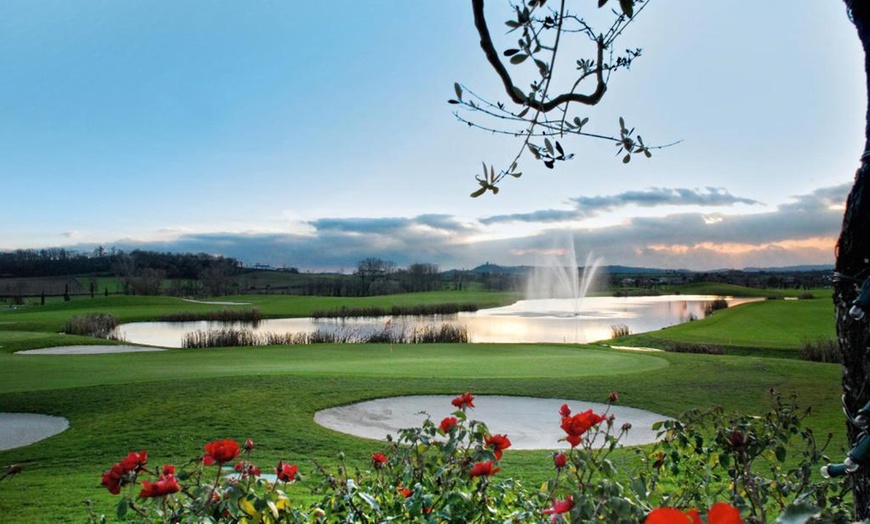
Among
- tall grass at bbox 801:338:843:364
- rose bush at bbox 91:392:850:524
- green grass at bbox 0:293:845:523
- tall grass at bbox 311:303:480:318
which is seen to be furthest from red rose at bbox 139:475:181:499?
tall grass at bbox 311:303:480:318

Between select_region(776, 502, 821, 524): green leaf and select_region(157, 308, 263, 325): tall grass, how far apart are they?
28130mm

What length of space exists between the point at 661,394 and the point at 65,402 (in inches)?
333

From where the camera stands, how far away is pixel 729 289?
172ft

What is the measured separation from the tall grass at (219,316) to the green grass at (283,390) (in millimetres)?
11062

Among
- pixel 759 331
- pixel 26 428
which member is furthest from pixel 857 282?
pixel 759 331

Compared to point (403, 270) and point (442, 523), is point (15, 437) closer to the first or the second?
point (442, 523)

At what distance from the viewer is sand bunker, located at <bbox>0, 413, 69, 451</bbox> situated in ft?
22.3

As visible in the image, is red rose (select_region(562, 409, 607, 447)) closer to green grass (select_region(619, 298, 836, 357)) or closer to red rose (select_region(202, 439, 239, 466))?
red rose (select_region(202, 439, 239, 466))

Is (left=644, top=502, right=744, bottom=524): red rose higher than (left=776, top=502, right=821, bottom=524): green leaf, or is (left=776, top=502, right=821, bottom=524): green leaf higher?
(left=644, top=502, right=744, bottom=524): red rose

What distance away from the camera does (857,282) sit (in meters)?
1.22

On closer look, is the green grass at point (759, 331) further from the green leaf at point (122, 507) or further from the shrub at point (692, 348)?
the green leaf at point (122, 507)

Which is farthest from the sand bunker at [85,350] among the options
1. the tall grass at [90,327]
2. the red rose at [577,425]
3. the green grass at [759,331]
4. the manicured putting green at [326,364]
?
the red rose at [577,425]

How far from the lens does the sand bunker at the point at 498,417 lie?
682cm

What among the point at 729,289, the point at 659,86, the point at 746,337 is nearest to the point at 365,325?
the point at 746,337
